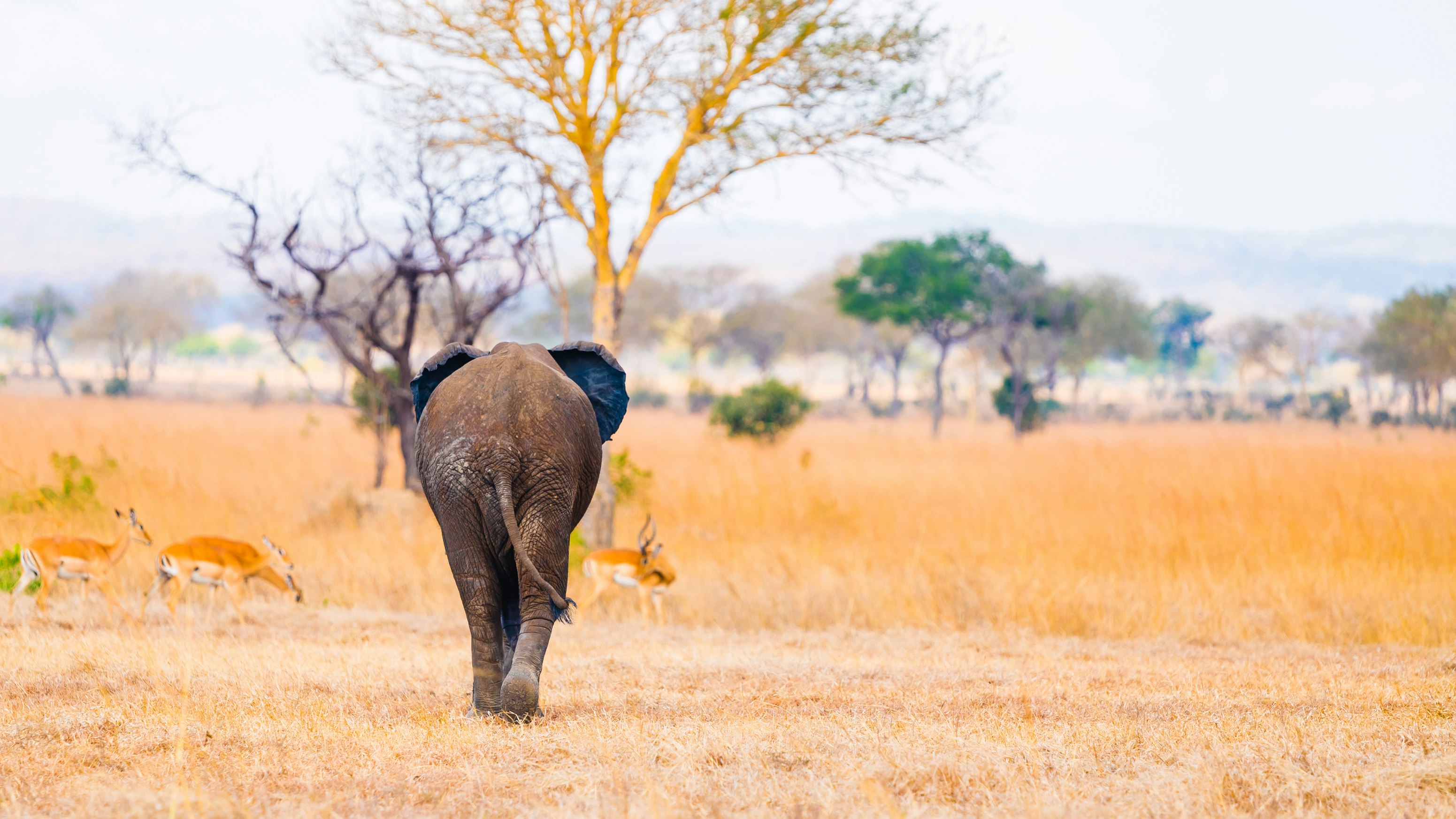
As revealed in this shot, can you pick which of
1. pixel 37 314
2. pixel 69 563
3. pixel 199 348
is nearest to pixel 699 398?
pixel 37 314

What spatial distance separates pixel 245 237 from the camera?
13.2 metres

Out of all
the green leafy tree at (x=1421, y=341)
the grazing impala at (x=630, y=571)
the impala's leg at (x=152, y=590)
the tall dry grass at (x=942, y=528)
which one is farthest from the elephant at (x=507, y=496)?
the green leafy tree at (x=1421, y=341)

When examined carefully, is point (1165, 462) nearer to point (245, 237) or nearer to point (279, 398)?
point (245, 237)

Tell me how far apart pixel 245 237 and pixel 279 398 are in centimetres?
3678

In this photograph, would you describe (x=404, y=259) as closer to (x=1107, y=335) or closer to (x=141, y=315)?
(x=1107, y=335)

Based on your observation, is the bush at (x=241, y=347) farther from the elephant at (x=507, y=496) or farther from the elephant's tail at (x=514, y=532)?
the elephant's tail at (x=514, y=532)

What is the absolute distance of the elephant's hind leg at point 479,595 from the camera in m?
5.19

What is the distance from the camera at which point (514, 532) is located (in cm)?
498

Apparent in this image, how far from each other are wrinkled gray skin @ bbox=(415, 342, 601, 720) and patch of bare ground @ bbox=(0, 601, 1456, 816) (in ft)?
0.86

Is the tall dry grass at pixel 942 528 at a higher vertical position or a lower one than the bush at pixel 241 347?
lower

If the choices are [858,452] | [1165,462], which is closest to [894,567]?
[1165,462]

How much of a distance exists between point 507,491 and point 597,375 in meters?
1.01

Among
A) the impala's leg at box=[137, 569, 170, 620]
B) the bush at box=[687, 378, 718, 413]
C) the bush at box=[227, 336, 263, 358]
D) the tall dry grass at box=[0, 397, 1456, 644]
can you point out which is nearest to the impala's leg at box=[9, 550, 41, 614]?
the impala's leg at box=[137, 569, 170, 620]

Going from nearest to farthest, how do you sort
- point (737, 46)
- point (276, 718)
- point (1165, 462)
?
1. point (276, 718)
2. point (737, 46)
3. point (1165, 462)
